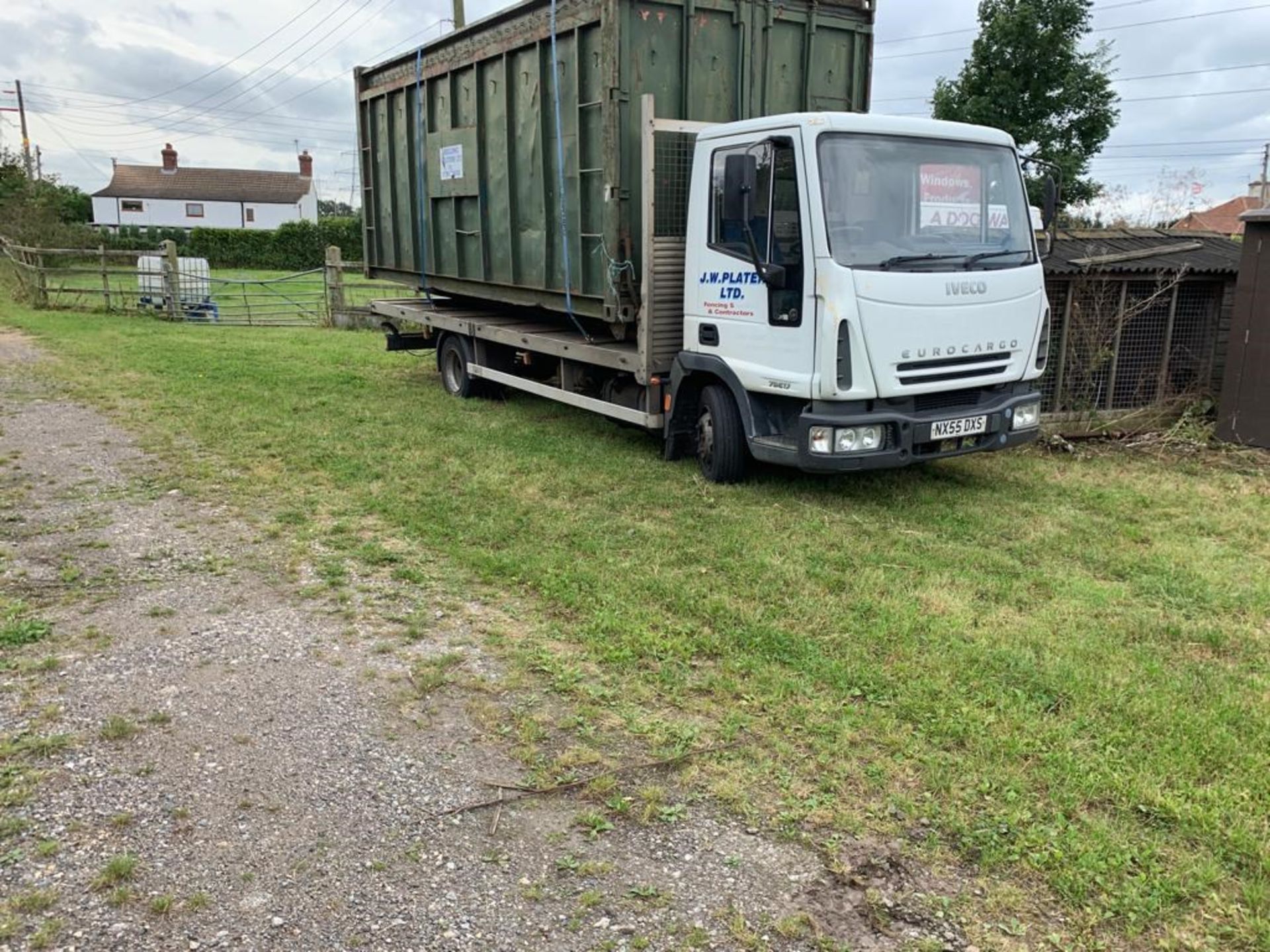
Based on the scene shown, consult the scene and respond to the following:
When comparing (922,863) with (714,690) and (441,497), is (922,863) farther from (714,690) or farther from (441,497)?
(441,497)

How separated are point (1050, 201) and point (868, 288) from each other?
6.96ft

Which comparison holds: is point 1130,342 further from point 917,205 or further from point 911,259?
point 911,259

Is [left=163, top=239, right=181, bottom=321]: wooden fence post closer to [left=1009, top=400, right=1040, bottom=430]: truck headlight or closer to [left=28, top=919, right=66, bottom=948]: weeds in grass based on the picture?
[left=1009, top=400, right=1040, bottom=430]: truck headlight

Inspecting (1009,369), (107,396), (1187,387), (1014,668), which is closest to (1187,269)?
(1187,387)

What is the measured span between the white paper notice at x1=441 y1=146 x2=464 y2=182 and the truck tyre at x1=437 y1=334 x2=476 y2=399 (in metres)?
1.76

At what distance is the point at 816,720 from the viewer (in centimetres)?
357

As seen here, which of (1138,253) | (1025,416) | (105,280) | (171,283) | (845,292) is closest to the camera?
(845,292)

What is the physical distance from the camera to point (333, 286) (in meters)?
18.6

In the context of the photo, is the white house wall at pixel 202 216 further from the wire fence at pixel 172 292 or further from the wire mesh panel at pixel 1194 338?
the wire mesh panel at pixel 1194 338

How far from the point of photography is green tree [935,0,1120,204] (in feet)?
73.5

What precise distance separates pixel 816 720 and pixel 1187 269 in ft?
24.2

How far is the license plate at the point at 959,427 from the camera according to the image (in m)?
6.17

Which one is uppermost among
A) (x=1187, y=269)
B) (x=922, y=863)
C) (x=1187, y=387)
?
(x=1187, y=269)

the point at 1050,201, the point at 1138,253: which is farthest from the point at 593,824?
the point at 1138,253
